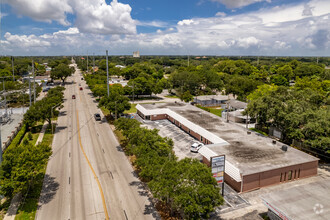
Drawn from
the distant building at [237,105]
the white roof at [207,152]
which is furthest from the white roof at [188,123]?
the distant building at [237,105]

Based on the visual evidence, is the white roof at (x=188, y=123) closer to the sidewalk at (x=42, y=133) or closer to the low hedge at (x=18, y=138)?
the sidewalk at (x=42, y=133)

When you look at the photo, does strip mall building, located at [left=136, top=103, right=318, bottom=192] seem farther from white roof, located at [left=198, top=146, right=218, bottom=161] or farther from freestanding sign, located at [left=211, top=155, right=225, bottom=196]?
freestanding sign, located at [left=211, top=155, right=225, bottom=196]

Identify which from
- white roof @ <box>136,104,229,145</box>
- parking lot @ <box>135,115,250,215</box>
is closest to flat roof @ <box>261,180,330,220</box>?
parking lot @ <box>135,115,250,215</box>

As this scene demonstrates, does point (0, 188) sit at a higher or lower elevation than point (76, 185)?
higher

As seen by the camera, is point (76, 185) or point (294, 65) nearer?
point (76, 185)

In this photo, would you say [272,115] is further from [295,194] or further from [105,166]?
[105,166]

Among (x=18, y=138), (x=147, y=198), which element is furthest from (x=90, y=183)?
(x=18, y=138)

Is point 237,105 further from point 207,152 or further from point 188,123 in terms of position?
point 207,152

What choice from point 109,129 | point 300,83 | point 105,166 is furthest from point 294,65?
point 105,166
